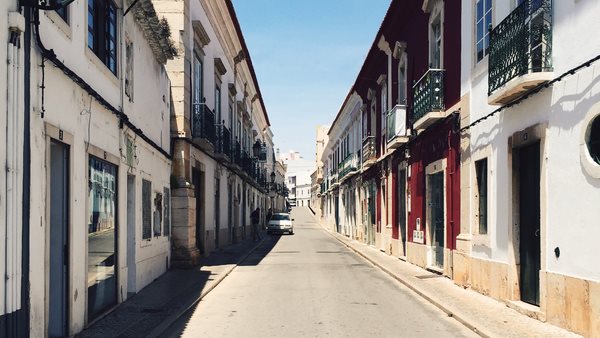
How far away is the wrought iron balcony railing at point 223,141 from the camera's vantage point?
69.3 ft

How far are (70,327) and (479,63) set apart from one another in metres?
8.25

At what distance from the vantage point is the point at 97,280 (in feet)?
28.0

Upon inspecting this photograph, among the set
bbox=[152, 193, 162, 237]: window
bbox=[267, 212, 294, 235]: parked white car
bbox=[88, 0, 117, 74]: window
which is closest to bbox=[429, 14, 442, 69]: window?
bbox=[152, 193, 162, 237]: window

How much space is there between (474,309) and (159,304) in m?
5.08

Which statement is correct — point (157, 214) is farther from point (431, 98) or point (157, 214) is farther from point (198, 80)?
point (431, 98)

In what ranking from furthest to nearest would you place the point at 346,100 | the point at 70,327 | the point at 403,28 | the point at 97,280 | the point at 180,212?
the point at 346,100
the point at 403,28
the point at 180,212
the point at 97,280
the point at 70,327

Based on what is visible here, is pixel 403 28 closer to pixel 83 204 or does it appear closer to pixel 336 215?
pixel 83 204

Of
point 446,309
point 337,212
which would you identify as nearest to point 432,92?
point 446,309

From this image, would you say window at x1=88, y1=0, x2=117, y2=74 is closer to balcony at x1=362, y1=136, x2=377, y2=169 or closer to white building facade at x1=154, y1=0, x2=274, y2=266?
white building facade at x1=154, y1=0, x2=274, y2=266

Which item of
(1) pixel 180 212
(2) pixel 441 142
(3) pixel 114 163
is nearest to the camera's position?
(3) pixel 114 163

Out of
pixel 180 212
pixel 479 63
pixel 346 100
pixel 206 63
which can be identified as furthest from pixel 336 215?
pixel 479 63

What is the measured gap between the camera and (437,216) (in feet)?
48.8

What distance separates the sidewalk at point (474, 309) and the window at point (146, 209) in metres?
5.50

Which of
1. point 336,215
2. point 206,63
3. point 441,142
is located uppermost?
point 206,63
